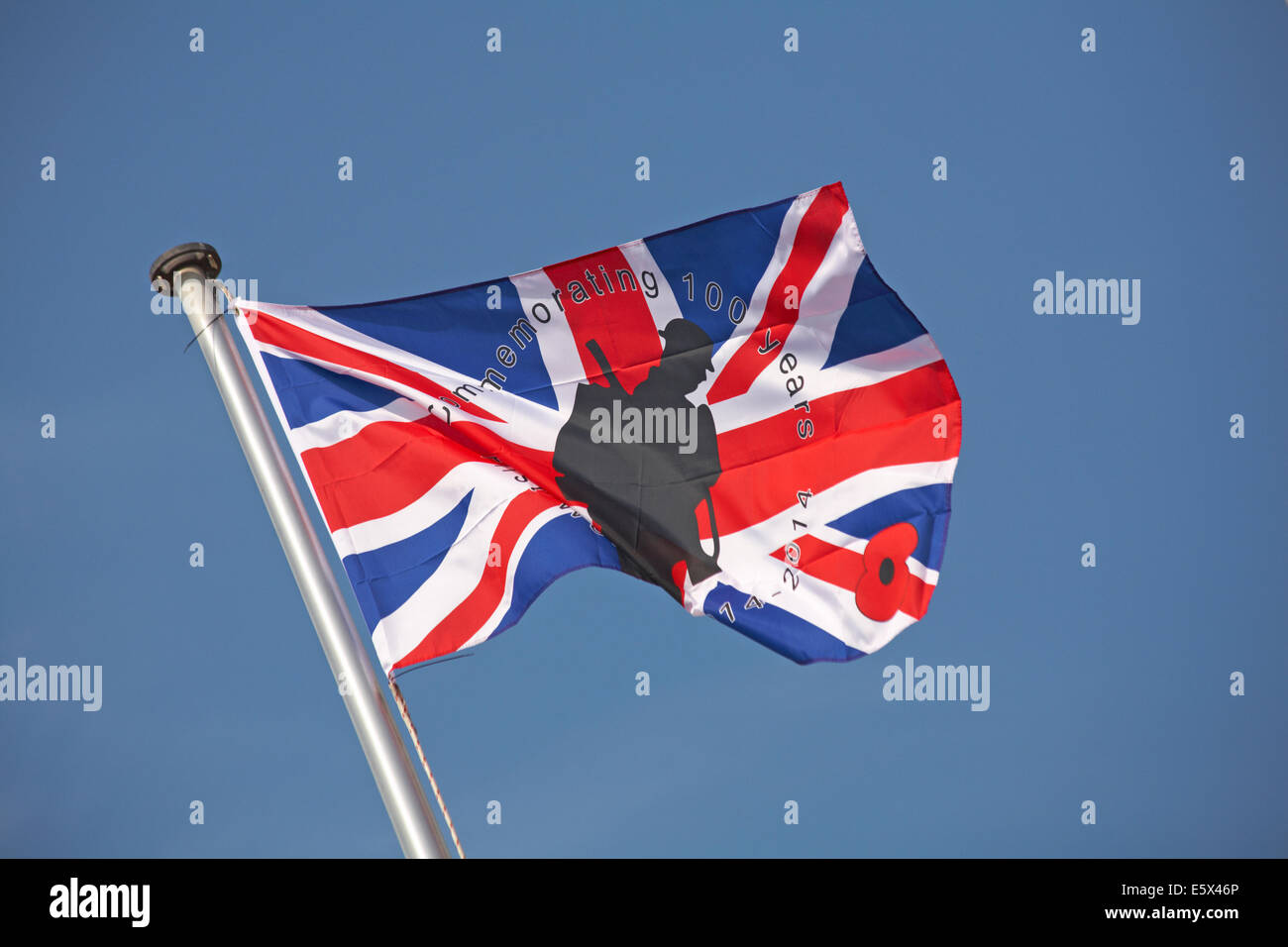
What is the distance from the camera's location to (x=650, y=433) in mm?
12312

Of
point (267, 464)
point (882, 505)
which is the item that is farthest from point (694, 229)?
point (267, 464)

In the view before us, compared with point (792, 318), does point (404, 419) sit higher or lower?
lower

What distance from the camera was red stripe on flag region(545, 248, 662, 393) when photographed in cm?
1220

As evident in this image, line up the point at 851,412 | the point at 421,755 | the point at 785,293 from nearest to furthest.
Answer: the point at 421,755
the point at 851,412
the point at 785,293

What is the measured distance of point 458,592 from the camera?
34.2 feet

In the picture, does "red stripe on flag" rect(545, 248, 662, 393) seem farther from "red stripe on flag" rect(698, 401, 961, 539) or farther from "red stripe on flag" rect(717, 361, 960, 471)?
"red stripe on flag" rect(698, 401, 961, 539)

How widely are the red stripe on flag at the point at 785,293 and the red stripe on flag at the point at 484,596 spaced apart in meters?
2.41

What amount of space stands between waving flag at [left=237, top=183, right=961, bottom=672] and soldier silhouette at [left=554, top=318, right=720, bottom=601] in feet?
0.07

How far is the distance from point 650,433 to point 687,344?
99 centimetres

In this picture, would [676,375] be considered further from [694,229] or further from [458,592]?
[458,592]

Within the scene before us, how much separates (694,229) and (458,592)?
426cm

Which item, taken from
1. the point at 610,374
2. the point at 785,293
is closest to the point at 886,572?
A: the point at 785,293

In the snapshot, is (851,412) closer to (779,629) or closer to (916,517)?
(916,517)

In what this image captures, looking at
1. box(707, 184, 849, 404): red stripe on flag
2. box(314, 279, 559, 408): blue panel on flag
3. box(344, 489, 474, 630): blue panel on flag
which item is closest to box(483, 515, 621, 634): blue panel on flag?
box(344, 489, 474, 630): blue panel on flag
